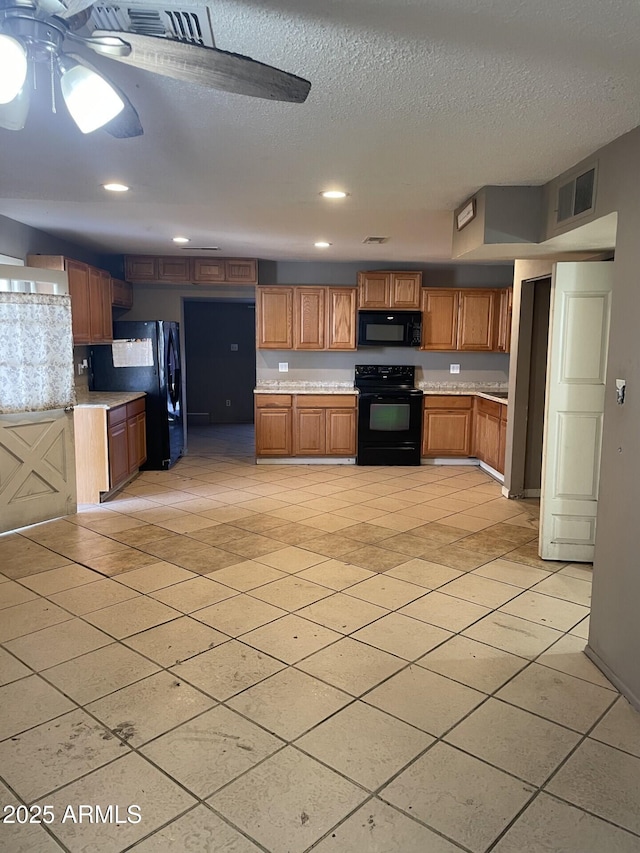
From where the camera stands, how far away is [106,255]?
6914mm

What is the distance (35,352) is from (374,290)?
389 cm

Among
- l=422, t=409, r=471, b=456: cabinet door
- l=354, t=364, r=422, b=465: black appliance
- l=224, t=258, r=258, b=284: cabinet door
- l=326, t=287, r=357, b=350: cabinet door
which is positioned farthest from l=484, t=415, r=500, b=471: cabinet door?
l=224, t=258, r=258, b=284: cabinet door

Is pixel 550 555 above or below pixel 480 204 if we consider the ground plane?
below

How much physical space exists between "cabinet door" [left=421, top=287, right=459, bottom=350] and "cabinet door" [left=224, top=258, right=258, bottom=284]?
78.3 inches

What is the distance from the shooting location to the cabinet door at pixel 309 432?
22.7 feet

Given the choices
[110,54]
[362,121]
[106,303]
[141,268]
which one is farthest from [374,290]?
[110,54]

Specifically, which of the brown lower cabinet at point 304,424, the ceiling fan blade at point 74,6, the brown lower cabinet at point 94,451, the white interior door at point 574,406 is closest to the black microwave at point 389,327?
the brown lower cabinet at point 304,424

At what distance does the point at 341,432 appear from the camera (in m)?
6.98

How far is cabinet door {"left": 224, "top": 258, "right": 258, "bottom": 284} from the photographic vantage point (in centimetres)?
687

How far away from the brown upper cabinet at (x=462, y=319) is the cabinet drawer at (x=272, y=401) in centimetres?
175

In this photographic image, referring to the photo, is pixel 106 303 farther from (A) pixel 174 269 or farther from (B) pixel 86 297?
(A) pixel 174 269

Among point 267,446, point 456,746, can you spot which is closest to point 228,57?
point 456,746

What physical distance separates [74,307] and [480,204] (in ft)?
11.7

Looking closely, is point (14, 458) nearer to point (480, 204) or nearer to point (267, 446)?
point (267, 446)
